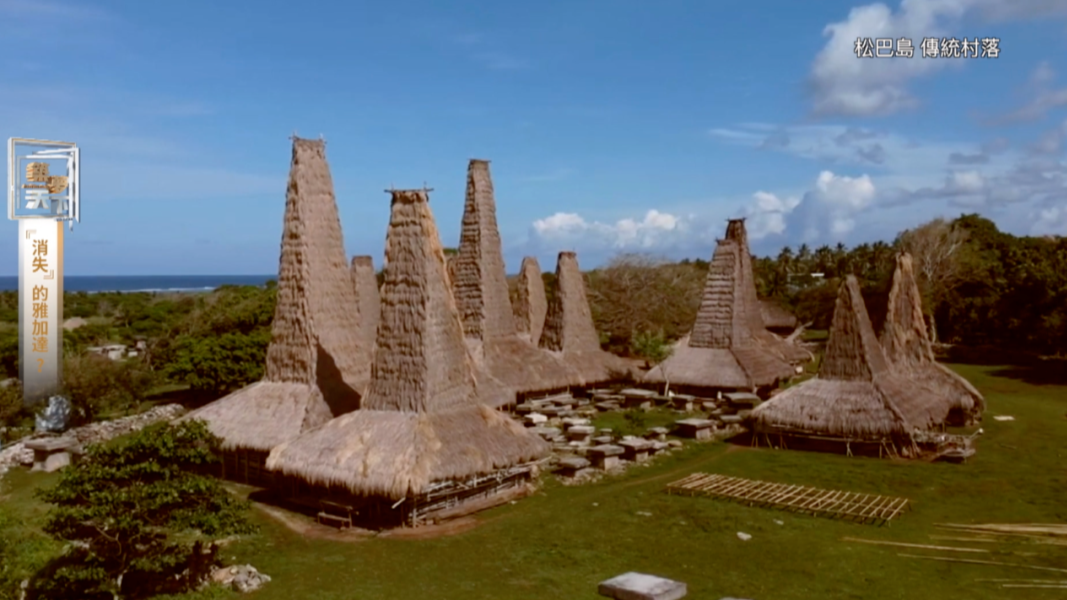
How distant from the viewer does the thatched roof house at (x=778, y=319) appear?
49.9 meters

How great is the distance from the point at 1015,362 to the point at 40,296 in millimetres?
42670

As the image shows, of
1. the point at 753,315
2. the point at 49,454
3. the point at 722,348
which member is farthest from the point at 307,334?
the point at 753,315

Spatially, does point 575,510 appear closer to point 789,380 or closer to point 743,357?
point 743,357

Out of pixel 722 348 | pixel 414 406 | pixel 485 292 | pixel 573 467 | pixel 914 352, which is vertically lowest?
pixel 573 467

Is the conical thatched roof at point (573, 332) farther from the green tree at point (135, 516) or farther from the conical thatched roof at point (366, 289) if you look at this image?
the green tree at point (135, 516)

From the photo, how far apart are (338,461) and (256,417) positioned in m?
4.77

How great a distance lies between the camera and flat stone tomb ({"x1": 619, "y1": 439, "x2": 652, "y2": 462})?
22.1m

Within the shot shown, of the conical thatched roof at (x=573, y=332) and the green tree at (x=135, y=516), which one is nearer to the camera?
the green tree at (x=135, y=516)

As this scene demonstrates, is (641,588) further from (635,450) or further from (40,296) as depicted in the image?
(40,296)

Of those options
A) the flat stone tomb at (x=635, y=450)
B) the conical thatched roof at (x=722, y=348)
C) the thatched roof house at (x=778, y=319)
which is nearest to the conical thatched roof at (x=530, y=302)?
the conical thatched roof at (x=722, y=348)

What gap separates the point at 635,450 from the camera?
22.2 m

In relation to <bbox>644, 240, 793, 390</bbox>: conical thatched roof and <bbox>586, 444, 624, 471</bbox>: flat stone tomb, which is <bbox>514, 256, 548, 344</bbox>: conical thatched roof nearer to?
<bbox>644, 240, 793, 390</bbox>: conical thatched roof

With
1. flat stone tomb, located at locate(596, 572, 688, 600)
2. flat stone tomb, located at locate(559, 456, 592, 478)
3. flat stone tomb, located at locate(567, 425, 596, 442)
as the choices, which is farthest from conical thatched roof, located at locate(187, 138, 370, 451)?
flat stone tomb, located at locate(596, 572, 688, 600)

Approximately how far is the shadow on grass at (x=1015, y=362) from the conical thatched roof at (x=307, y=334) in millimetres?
30449
